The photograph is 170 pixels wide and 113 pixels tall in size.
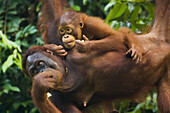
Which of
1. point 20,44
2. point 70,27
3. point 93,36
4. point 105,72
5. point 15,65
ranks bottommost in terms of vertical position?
point 15,65

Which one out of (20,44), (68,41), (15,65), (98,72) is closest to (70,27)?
(68,41)

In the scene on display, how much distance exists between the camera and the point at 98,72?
11.2 feet

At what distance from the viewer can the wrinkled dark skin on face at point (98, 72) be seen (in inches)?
134

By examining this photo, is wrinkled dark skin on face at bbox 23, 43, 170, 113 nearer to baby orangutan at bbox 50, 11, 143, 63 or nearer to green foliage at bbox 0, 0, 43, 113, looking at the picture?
baby orangutan at bbox 50, 11, 143, 63

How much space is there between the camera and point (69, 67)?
3488 mm

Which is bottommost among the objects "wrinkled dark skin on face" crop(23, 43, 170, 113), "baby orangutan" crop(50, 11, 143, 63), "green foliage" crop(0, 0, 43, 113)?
"green foliage" crop(0, 0, 43, 113)

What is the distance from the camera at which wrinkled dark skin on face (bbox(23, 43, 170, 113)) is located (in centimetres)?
341

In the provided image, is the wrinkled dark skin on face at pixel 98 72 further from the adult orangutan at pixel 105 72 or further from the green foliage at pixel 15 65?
the green foliage at pixel 15 65

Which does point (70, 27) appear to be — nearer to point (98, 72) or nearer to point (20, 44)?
point (98, 72)

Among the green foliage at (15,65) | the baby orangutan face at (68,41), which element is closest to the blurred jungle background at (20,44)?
the green foliage at (15,65)

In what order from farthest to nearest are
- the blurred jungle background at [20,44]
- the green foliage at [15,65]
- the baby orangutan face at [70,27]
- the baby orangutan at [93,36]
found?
1. the green foliage at [15,65]
2. the blurred jungle background at [20,44]
3. the baby orangutan face at [70,27]
4. the baby orangutan at [93,36]

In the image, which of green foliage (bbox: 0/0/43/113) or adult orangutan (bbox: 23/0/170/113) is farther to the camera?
green foliage (bbox: 0/0/43/113)

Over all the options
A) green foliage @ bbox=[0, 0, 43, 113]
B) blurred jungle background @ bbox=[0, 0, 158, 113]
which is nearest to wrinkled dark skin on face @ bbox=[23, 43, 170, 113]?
blurred jungle background @ bbox=[0, 0, 158, 113]

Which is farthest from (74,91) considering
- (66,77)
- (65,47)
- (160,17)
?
(160,17)
